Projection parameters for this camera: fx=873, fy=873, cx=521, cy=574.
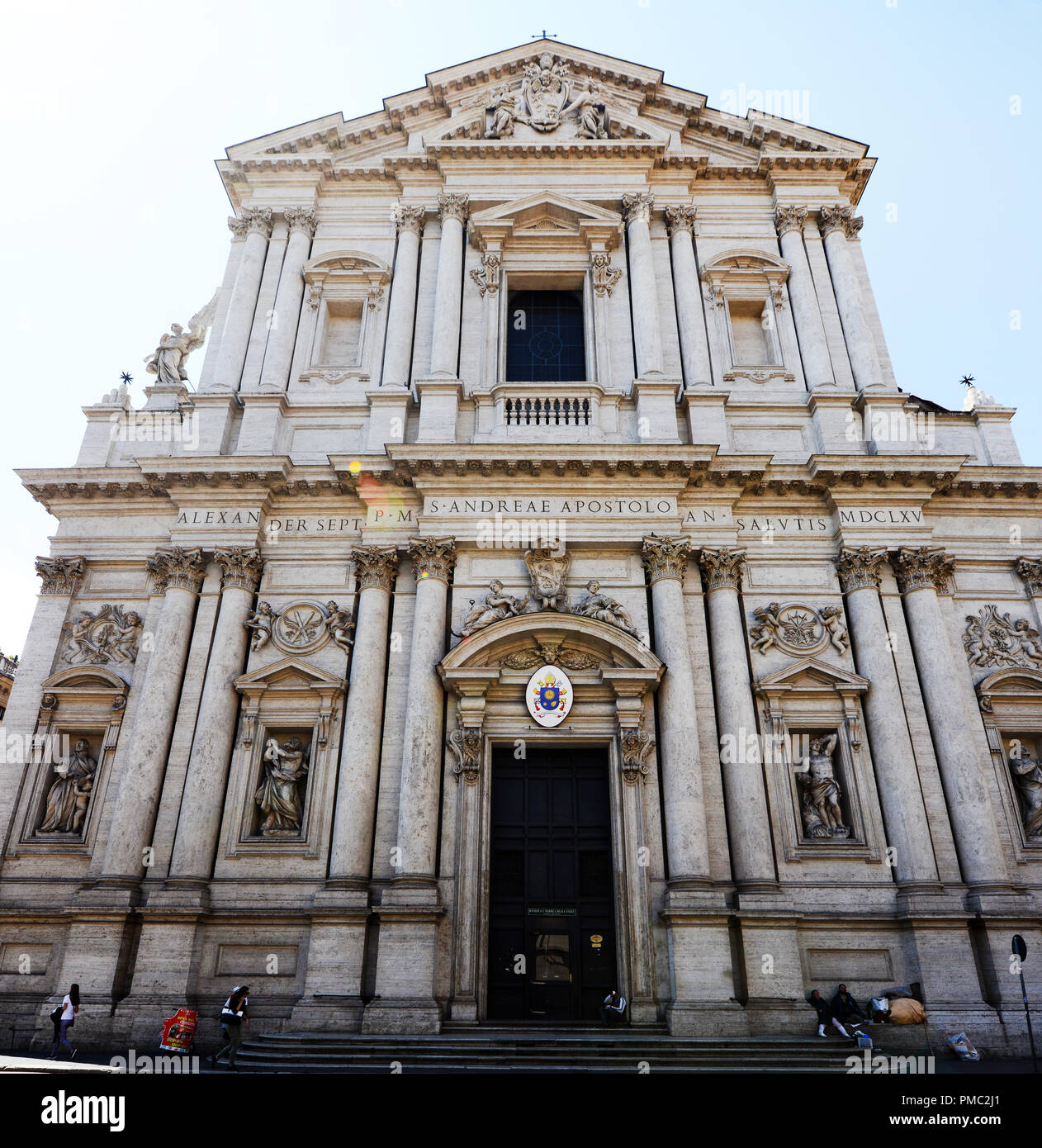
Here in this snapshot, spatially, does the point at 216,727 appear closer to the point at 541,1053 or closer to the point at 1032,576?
the point at 541,1053

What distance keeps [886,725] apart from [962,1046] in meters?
4.57

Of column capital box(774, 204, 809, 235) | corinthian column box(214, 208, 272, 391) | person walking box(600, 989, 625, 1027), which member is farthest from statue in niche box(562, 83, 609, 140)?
person walking box(600, 989, 625, 1027)

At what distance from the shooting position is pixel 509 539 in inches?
603

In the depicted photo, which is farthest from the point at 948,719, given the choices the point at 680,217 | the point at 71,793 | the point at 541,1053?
the point at 71,793

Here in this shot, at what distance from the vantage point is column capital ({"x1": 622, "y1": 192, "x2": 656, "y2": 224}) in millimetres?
18578

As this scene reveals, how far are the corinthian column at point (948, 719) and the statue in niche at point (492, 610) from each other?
6.72m

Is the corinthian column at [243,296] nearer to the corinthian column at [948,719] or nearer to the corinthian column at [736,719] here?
the corinthian column at [736,719]

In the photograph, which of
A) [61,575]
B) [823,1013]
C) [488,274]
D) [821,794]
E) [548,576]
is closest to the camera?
[823,1013]

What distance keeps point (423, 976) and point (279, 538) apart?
7.89 metres

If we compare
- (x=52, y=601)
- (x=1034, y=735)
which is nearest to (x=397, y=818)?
(x=52, y=601)

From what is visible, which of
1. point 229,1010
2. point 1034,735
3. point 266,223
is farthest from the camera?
point 266,223

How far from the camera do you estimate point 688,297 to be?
18031 millimetres

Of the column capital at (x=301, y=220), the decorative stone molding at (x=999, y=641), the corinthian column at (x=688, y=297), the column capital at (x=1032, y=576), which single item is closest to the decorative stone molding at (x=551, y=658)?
the corinthian column at (x=688, y=297)
